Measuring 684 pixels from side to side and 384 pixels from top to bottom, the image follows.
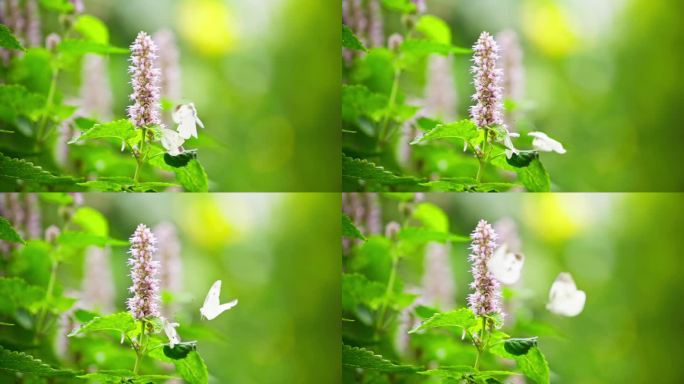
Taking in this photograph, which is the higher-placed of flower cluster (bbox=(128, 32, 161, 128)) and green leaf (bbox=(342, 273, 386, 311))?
flower cluster (bbox=(128, 32, 161, 128))

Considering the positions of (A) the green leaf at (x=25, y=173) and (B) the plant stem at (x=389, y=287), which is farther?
(B) the plant stem at (x=389, y=287)

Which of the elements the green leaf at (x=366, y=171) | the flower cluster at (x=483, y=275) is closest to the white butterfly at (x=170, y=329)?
the green leaf at (x=366, y=171)

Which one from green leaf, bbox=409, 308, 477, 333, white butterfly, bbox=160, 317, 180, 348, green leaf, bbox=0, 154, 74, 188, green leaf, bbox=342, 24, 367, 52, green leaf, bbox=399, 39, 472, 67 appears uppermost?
green leaf, bbox=342, 24, 367, 52

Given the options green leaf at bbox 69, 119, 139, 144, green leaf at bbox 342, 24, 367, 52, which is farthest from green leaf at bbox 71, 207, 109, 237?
green leaf at bbox 342, 24, 367, 52

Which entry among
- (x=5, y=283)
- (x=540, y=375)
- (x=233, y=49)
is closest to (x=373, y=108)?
(x=233, y=49)

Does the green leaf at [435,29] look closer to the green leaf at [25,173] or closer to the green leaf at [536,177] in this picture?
the green leaf at [536,177]

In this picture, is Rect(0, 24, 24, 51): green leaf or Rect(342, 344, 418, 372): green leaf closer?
Rect(0, 24, 24, 51): green leaf

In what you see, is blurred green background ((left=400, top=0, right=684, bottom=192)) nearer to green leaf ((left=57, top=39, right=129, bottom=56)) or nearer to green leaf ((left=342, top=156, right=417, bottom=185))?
green leaf ((left=342, top=156, right=417, bottom=185))

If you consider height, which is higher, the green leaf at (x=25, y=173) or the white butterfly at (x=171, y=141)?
the white butterfly at (x=171, y=141)
